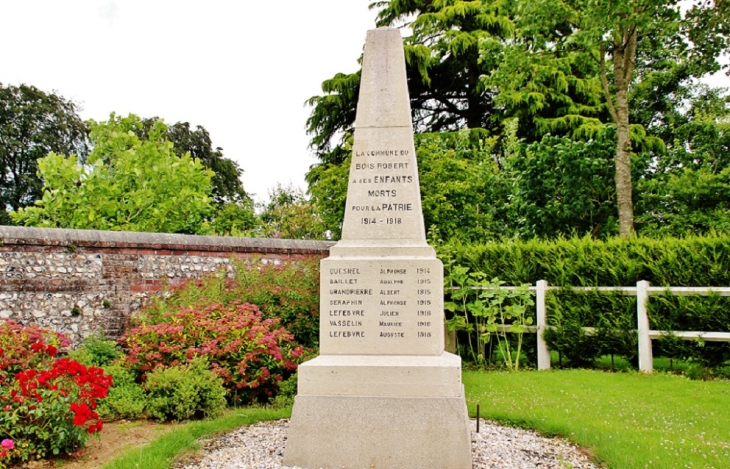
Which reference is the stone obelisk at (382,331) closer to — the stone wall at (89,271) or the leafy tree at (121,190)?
the stone wall at (89,271)

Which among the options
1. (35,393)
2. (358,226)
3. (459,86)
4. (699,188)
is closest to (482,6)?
(459,86)

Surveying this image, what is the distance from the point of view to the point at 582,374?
912cm

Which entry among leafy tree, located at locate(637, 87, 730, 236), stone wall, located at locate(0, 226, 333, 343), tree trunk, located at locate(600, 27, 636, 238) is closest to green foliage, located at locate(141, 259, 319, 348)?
stone wall, located at locate(0, 226, 333, 343)

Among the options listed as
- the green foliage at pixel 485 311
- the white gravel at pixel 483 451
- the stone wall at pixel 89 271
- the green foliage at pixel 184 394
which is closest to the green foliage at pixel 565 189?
the green foliage at pixel 485 311

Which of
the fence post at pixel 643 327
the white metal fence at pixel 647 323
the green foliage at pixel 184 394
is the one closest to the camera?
the green foliage at pixel 184 394

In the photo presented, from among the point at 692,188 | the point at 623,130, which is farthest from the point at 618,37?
the point at 692,188

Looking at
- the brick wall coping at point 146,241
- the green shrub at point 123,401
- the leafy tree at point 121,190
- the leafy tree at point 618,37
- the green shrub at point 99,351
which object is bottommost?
the green shrub at point 123,401

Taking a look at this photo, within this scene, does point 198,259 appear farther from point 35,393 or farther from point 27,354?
point 35,393

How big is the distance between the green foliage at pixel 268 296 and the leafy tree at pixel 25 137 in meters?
23.3

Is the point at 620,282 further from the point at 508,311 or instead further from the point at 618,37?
the point at 618,37

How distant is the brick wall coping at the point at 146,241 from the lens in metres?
9.05

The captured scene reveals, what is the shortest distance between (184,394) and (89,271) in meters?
3.98

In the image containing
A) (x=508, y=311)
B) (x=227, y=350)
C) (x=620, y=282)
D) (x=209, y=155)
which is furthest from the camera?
(x=209, y=155)

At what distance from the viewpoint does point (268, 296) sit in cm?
958
